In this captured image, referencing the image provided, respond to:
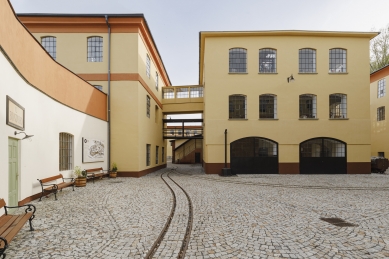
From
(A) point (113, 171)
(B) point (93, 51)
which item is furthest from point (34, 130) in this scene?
(B) point (93, 51)

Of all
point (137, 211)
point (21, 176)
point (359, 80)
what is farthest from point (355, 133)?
point (21, 176)

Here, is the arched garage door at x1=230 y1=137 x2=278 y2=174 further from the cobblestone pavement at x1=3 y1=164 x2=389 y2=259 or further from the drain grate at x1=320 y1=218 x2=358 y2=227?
the drain grate at x1=320 y1=218 x2=358 y2=227

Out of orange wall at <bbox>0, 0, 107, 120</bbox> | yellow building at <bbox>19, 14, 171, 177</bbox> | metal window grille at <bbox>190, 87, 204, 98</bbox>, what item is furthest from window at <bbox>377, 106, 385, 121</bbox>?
orange wall at <bbox>0, 0, 107, 120</bbox>

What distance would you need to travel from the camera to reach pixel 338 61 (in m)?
16.8

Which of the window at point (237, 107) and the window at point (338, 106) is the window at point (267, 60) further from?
the window at point (338, 106)

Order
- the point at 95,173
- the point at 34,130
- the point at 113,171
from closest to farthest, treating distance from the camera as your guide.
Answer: the point at 34,130 < the point at 95,173 < the point at 113,171

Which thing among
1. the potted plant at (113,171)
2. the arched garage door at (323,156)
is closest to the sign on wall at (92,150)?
the potted plant at (113,171)

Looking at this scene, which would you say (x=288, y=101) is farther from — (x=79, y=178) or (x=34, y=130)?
(x=34, y=130)

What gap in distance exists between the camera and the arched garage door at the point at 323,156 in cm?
1619

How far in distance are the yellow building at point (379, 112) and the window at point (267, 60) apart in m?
12.7

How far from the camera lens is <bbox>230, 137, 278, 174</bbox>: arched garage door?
16.1m

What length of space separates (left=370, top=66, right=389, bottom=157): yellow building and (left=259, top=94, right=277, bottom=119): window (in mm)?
13377

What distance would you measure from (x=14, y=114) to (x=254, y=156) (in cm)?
1376

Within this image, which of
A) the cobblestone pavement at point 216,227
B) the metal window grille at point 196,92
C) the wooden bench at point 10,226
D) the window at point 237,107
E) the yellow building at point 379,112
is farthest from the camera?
the metal window grille at point 196,92
